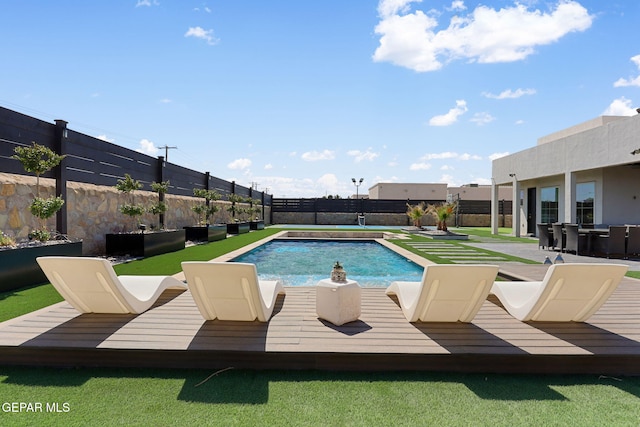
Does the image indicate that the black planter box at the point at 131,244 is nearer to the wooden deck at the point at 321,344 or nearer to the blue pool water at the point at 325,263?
the blue pool water at the point at 325,263

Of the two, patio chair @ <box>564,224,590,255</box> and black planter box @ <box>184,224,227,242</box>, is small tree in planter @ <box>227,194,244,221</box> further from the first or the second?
patio chair @ <box>564,224,590,255</box>

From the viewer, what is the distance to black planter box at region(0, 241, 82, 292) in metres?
4.82

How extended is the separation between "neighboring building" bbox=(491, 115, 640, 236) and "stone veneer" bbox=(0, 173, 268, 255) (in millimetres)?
14231

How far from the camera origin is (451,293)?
2908 mm

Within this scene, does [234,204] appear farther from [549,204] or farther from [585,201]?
[585,201]

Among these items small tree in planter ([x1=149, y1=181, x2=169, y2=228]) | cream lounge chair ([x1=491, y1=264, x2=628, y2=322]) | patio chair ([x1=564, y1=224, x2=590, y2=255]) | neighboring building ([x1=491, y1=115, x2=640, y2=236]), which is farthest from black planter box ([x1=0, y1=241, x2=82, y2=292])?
neighboring building ([x1=491, y1=115, x2=640, y2=236])

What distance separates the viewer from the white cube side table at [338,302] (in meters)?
3.09

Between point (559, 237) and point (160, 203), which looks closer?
point (559, 237)

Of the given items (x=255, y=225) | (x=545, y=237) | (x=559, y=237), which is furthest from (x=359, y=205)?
(x=559, y=237)

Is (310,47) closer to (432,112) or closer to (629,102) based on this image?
(432,112)

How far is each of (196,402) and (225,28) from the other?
27.6 ft

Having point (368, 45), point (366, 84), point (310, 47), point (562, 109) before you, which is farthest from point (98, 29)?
point (562, 109)

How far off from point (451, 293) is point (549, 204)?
16432mm

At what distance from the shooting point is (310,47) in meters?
10.6
